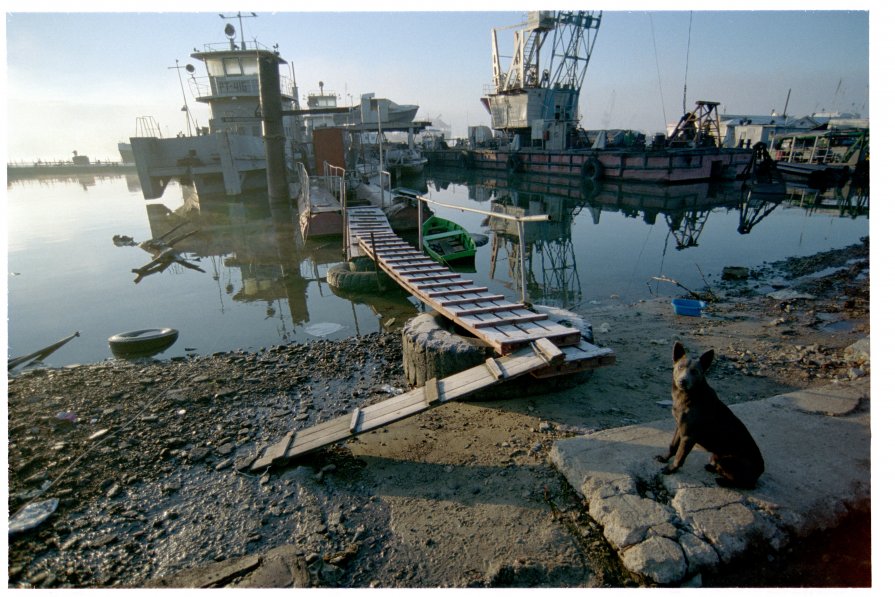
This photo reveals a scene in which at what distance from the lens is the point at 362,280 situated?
Answer: 11227 mm

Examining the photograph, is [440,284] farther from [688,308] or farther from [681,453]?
[688,308]

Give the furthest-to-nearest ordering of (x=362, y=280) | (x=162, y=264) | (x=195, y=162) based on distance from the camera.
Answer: (x=195, y=162) → (x=162, y=264) → (x=362, y=280)

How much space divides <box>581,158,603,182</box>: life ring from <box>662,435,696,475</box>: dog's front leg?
31496 millimetres

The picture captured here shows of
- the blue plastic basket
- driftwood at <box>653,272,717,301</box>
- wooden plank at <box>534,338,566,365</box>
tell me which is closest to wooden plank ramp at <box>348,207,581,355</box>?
wooden plank at <box>534,338,566,365</box>

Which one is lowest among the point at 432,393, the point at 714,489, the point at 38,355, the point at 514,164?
the point at 38,355

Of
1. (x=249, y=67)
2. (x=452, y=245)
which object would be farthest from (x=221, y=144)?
(x=452, y=245)

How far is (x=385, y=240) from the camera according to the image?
11711 mm

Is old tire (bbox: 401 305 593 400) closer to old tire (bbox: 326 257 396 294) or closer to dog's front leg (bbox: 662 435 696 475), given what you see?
dog's front leg (bbox: 662 435 696 475)

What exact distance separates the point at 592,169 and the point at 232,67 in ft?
91.1

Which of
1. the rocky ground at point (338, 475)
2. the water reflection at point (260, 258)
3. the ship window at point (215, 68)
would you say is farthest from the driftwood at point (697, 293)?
the ship window at point (215, 68)

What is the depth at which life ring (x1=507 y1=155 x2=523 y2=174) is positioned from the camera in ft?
131

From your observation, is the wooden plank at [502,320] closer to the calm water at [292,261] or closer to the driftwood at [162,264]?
the calm water at [292,261]

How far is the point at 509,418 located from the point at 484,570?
2114mm

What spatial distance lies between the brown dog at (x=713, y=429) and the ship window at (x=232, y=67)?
36071mm
